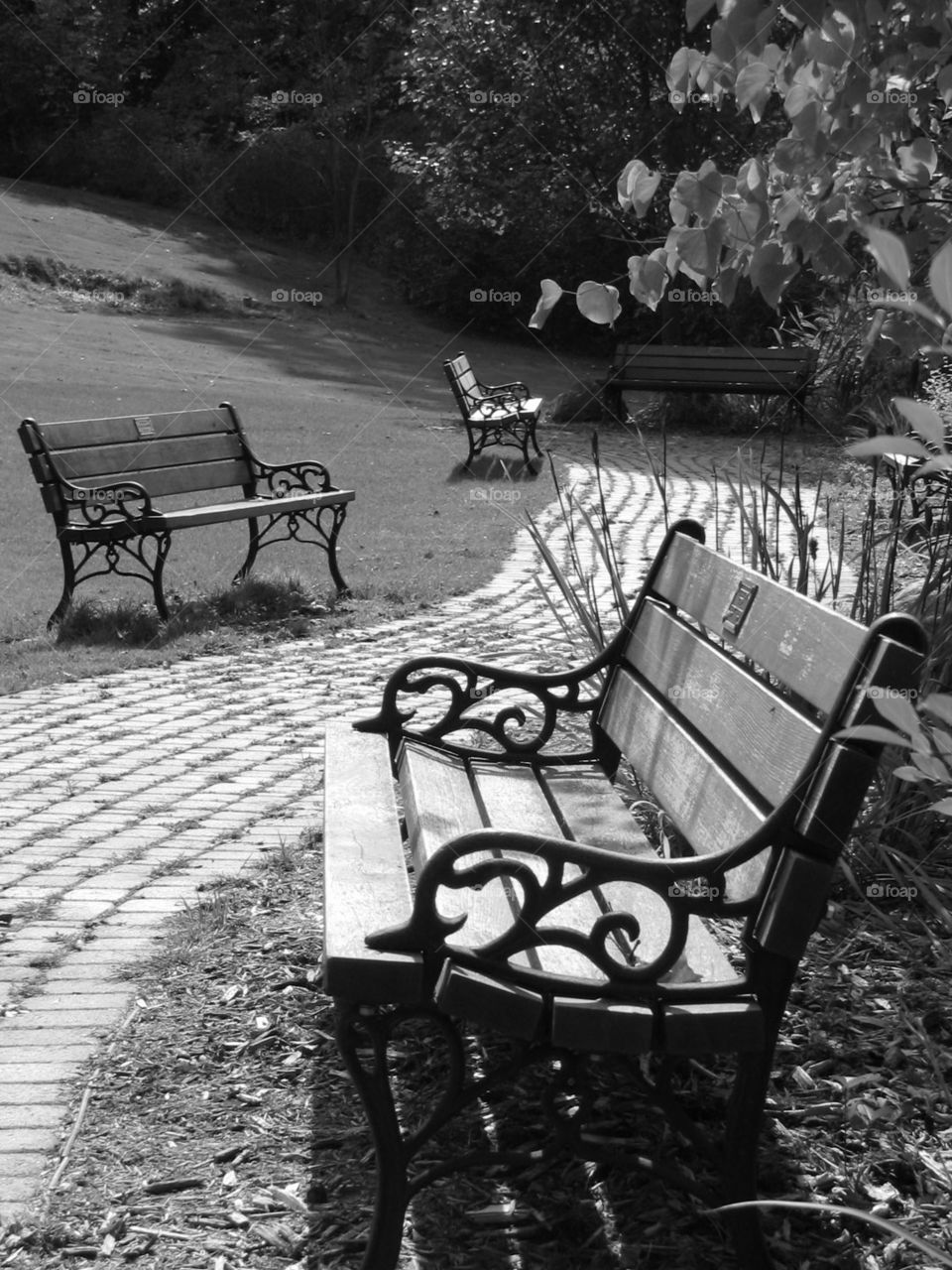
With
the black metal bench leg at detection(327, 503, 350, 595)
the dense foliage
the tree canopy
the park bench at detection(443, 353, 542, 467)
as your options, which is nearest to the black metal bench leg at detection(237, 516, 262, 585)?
the black metal bench leg at detection(327, 503, 350, 595)

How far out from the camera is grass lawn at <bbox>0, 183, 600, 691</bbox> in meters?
9.88

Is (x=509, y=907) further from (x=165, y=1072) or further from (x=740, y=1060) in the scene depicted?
(x=165, y=1072)

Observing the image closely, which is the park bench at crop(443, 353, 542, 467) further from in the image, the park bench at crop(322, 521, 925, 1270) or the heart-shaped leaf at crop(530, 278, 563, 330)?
the park bench at crop(322, 521, 925, 1270)

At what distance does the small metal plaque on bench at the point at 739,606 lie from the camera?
10.3 feet

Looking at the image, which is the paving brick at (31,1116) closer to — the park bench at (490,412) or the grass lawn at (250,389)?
the grass lawn at (250,389)

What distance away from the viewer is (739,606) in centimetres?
319

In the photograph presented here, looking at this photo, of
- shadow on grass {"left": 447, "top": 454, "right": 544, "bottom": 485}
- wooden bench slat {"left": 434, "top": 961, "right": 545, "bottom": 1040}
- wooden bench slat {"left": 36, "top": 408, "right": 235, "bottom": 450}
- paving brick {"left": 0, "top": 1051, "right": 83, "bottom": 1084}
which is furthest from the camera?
shadow on grass {"left": 447, "top": 454, "right": 544, "bottom": 485}

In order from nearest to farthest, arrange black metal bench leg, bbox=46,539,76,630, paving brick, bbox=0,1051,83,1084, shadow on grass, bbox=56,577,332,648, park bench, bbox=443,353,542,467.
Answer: paving brick, bbox=0,1051,83,1084 < shadow on grass, bbox=56,577,332,648 < black metal bench leg, bbox=46,539,76,630 < park bench, bbox=443,353,542,467

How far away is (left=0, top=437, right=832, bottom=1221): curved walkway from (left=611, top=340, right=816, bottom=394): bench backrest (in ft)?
34.8

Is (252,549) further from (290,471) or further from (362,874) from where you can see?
(362,874)

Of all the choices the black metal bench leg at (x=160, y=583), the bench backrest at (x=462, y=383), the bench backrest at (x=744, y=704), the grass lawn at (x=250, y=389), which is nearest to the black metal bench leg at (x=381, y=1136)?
the bench backrest at (x=744, y=704)

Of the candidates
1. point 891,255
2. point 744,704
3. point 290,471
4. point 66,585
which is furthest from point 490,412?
point 891,255

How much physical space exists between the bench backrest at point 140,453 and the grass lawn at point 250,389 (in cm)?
67

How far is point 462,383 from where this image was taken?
16.7 m
